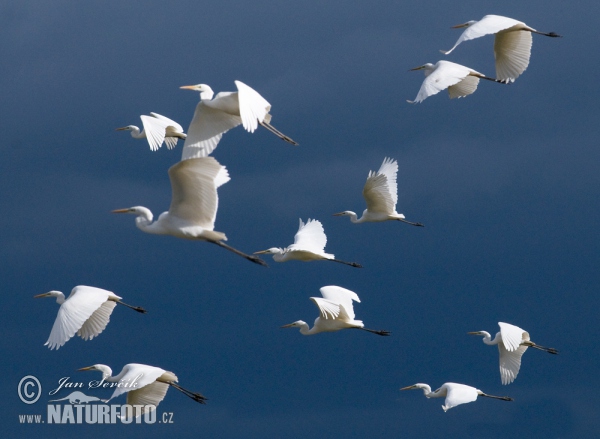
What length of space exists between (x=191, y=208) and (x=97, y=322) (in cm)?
411

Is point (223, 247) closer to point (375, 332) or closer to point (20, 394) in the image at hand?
point (20, 394)

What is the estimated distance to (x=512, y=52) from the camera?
68.8ft

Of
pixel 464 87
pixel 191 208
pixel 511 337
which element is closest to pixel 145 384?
pixel 191 208

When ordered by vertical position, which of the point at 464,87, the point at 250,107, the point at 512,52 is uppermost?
the point at 250,107

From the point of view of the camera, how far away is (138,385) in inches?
697

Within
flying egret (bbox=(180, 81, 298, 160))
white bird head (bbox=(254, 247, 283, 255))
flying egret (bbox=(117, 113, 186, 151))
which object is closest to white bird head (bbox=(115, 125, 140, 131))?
flying egret (bbox=(117, 113, 186, 151))

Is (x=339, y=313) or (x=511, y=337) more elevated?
(x=339, y=313)

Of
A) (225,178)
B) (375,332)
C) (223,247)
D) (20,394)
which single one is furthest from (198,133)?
(375,332)

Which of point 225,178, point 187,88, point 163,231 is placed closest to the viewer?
point 163,231

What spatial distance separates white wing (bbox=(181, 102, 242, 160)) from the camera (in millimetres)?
18344

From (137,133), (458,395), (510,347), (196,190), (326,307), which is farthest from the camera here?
(137,133)

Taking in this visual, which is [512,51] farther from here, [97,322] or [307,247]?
[97,322]

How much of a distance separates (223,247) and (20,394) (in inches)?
184

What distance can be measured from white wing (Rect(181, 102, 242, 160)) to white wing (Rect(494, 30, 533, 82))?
5319mm
